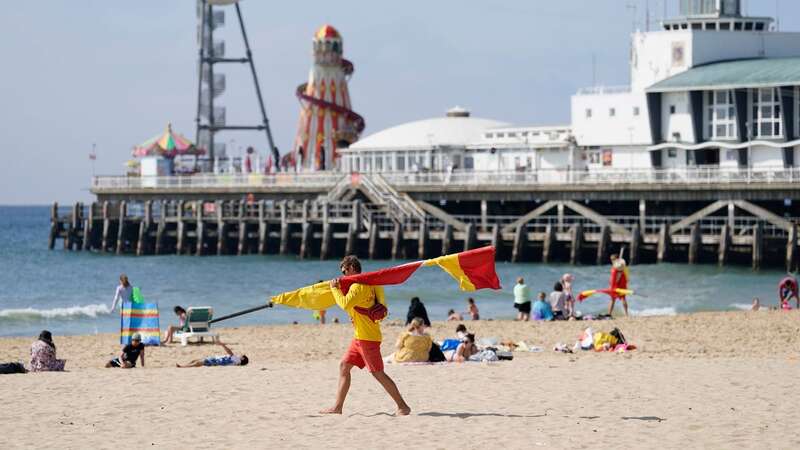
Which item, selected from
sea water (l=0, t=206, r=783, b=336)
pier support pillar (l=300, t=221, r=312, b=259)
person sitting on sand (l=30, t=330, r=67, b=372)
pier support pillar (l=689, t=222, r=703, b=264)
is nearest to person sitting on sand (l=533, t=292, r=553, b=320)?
sea water (l=0, t=206, r=783, b=336)

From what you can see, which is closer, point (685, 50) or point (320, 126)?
point (685, 50)

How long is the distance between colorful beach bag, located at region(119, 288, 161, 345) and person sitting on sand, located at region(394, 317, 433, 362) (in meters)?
5.81

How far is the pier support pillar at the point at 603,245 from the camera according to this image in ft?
152

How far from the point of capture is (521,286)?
88.4 ft

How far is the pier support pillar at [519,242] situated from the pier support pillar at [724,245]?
696cm

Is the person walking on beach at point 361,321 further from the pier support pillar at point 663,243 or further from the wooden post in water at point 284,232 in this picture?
the wooden post in water at point 284,232

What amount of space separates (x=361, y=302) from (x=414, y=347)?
5.53 meters

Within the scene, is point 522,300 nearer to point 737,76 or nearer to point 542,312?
point 542,312

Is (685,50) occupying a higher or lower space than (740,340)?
higher

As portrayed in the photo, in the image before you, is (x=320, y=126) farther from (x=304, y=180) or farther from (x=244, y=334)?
(x=244, y=334)

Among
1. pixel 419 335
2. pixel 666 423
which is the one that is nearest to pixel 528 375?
pixel 419 335

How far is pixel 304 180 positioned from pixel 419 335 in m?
39.7

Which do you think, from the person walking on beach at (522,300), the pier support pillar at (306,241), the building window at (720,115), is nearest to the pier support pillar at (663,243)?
the building window at (720,115)

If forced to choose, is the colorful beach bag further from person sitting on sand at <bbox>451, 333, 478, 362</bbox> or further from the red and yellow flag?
the red and yellow flag
